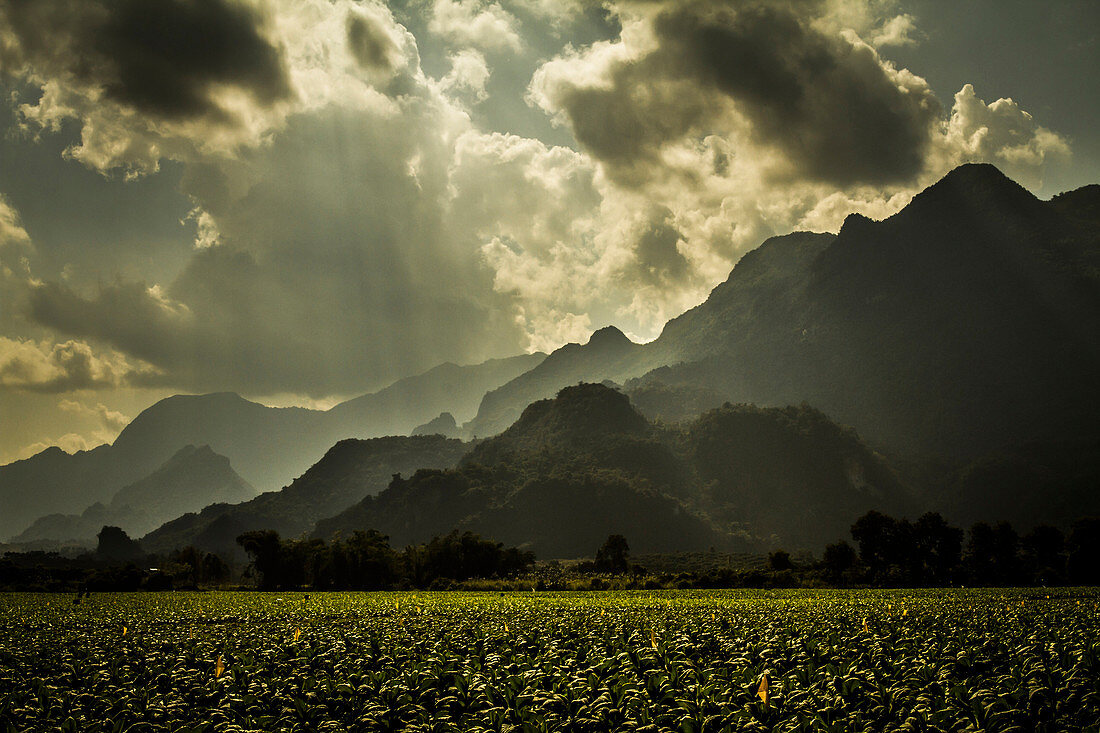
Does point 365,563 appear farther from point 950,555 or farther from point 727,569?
point 950,555

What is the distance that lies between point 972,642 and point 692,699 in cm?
1067

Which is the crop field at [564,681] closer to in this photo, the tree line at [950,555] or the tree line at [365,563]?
the tree line at [365,563]

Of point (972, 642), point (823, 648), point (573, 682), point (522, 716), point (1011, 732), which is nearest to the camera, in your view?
point (1011, 732)

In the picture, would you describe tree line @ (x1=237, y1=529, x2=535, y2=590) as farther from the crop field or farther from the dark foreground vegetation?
the crop field

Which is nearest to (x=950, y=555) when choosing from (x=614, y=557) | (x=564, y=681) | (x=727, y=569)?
(x=727, y=569)

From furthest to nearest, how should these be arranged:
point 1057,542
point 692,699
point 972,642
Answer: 1. point 1057,542
2. point 972,642
3. point 692,699

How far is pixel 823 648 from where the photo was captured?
47.5 ft

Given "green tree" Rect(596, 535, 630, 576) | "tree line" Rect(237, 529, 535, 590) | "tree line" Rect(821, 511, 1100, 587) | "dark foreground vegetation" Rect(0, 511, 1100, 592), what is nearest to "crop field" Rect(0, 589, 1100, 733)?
"dark foreground vegetation" Rect(0, 511, 1100, 592)

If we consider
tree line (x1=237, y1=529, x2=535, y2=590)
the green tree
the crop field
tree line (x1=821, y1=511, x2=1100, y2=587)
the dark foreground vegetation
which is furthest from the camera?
the green tree

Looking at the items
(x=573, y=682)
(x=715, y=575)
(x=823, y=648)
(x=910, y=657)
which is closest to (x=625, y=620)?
(x=823, y=648)

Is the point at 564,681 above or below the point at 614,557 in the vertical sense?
above

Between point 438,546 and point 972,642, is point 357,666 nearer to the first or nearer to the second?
point 972,642

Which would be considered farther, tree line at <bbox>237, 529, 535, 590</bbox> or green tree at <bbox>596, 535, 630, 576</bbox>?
green tree at <bbox>596, 535, 630, 576</bbox>

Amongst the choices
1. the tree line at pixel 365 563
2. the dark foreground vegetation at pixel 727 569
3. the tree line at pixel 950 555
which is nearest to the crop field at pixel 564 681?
the dark foreground vegetation at pixel 727 569
